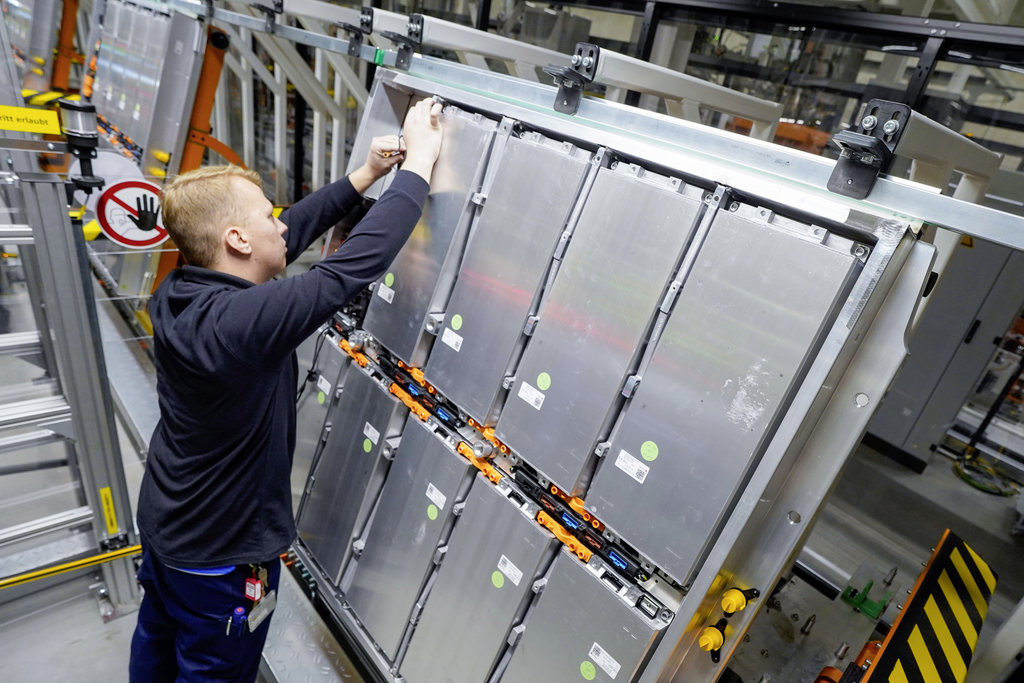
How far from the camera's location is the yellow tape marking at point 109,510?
2820 millimetres

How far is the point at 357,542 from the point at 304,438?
0.68m

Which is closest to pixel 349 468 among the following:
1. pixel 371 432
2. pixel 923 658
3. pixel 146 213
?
pixel 371 432

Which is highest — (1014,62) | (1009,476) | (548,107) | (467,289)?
(1014,62)

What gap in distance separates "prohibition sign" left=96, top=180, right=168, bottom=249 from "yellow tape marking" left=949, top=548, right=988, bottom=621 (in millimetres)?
4219

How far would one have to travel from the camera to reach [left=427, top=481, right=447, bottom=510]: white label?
91.0 inches

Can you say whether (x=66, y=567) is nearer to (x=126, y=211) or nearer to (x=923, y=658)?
(x=126, y=211)

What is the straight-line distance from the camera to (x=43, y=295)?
2.41 m

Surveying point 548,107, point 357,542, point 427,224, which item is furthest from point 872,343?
point 357,542

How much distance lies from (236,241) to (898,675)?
2.71m

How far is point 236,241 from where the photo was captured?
1804 mm

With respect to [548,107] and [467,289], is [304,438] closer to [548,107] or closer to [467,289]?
[467,289]

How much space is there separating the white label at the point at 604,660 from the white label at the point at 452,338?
3.72 ft

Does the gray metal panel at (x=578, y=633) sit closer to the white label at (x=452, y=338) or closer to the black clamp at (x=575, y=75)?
the white label at (x=452, y=338)

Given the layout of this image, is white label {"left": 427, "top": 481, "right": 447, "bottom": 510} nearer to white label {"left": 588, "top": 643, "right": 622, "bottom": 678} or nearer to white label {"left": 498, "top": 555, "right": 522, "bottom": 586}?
white label {"left": 498, "top": 555, "right": 522, "bottom": 586}
